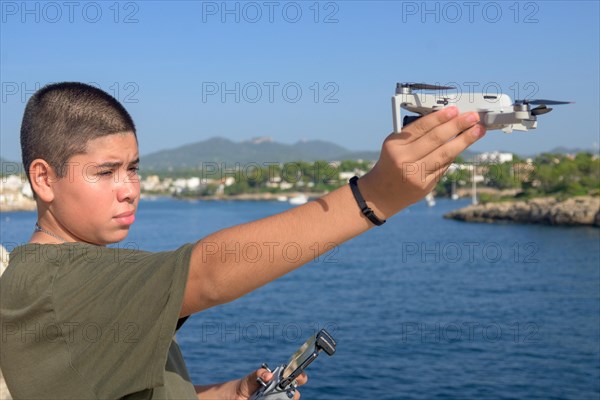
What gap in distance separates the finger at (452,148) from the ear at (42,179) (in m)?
0.81

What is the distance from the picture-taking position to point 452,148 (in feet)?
3.97

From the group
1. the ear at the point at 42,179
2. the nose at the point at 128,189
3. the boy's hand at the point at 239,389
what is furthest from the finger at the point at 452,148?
the boy's hand at the point at 239,389

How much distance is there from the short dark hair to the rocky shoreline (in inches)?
3252

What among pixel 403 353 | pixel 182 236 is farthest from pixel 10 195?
pixel 403 353

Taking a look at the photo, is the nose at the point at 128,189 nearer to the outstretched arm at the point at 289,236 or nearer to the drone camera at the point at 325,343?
the outstretched arm at the point at 289,236

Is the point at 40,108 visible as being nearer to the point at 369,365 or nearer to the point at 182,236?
the point at 369,365

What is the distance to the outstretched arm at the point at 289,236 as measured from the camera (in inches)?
50.8

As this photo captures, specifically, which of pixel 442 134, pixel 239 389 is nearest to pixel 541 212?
pixel 239 389

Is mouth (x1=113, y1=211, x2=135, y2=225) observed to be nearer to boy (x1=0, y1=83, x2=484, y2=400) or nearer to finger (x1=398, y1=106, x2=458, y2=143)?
boy (x1=0, y1=83, x2=484, y2=400)

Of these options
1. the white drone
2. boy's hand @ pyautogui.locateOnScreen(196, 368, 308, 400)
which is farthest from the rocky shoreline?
the white drone

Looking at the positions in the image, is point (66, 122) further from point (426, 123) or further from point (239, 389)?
point (239, 389)

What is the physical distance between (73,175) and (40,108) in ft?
0.53

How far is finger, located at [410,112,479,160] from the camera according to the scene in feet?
3.90

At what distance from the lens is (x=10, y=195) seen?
392 feet
